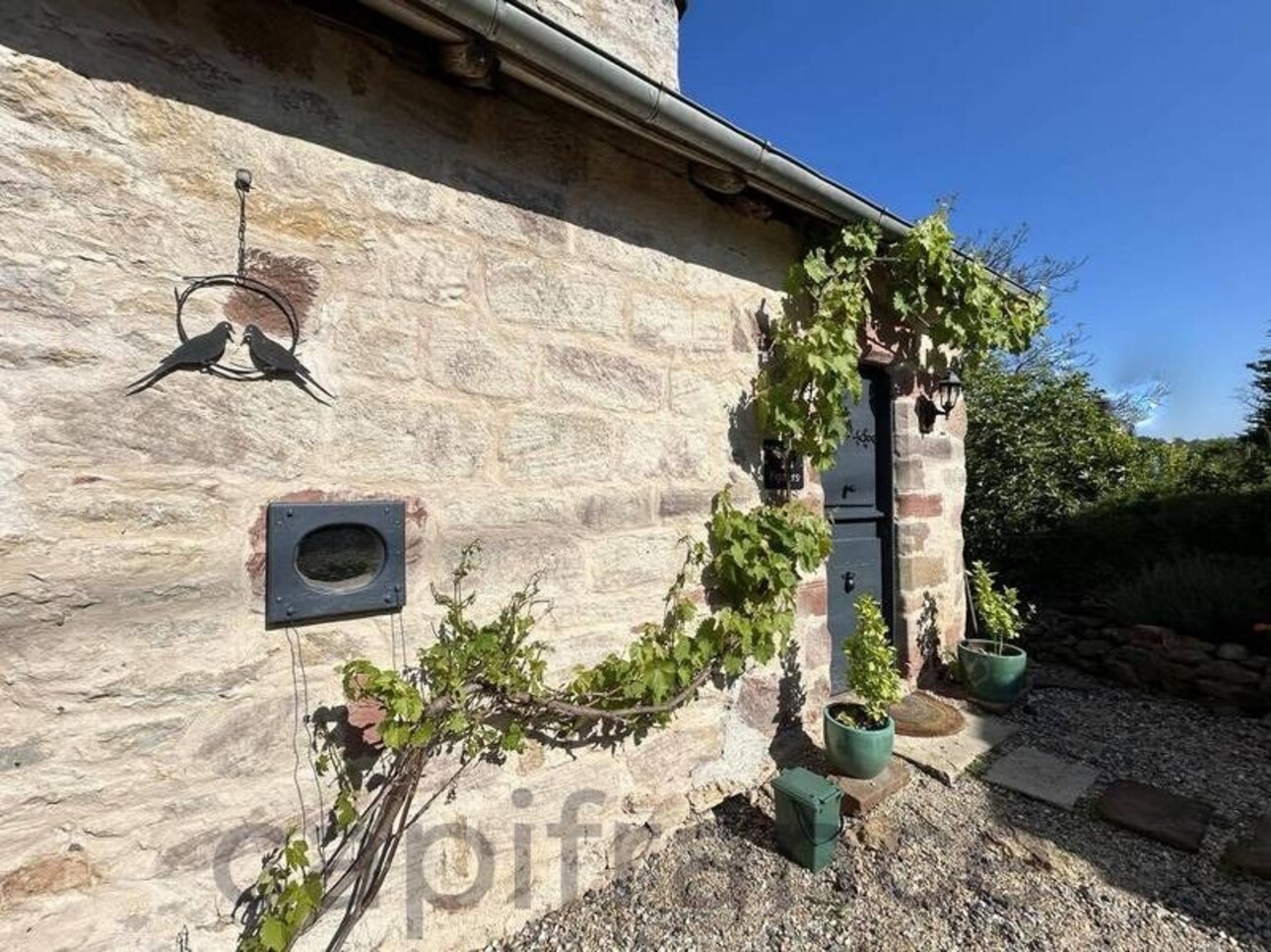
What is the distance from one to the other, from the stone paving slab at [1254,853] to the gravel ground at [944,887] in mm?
42

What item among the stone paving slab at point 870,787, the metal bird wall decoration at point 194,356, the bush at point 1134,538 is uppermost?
the metal bird wall decoration at point 194,356

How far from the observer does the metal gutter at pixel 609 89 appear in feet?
5.55

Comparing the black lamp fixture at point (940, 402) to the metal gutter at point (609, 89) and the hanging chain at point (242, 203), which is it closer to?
the metal gutter at point (609, 89)

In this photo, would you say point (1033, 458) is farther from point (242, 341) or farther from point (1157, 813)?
point (242, 341)

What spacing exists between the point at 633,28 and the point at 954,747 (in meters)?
3.92

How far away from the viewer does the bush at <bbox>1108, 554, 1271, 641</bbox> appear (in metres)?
4.45

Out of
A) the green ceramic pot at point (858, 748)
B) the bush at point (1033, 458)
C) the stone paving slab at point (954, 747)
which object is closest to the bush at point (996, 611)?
the stone paving slab at point (954, 747)

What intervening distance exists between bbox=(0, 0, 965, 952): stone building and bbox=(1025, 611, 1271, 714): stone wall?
140 inches

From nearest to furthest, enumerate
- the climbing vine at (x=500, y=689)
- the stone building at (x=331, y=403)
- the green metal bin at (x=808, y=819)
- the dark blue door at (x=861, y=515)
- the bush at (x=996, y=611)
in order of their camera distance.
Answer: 1. the stone building at (x=331, y=403)
2. the climbing vine at (x=500, y=689)
3. the green metal bin at (x=808, y=819)
4. the dark blue door at (x=861, y=515)
5. the bush at (x=996, y=611)

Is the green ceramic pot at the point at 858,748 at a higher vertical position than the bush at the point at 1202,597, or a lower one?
lower

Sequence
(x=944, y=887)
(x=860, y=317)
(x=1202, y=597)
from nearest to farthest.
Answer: (x=944, y=887), (x=860, y=317), (x=1202, y=597)

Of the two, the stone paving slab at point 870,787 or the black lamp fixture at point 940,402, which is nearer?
the stone paving slab at point 870,787

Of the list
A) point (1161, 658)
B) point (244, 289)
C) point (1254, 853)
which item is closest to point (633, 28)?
point (244, 289)

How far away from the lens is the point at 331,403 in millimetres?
1771
